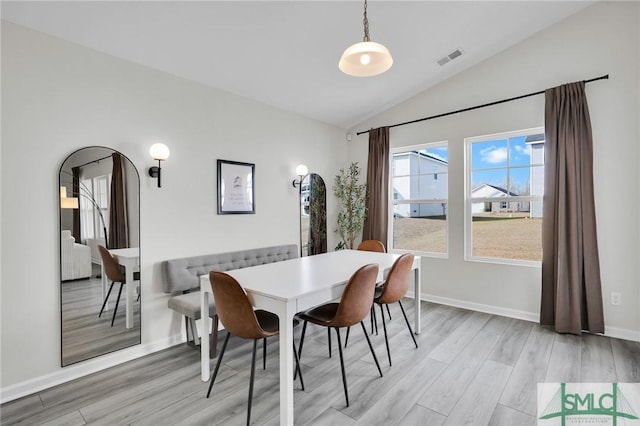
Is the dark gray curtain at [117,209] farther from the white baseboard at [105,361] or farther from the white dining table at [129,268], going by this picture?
the white baseboard at [105,361]

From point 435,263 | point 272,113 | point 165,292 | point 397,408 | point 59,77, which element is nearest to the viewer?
point 397,408

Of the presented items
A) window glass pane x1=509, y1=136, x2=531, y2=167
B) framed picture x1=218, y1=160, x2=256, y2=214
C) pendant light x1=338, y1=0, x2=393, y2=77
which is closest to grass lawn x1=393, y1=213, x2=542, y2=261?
window glass pane x1=509, y1=136, x2=531, y2=167

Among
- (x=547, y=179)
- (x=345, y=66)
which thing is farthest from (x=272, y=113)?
(x=547, y=179)

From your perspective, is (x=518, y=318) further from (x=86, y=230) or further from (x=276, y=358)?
(x=86, y=230)

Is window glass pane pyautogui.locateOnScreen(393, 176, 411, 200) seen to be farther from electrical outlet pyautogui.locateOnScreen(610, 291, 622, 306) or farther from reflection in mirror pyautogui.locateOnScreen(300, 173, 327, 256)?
electrical outlet pyautogui.locateOnScreen(610, 291, 622, 306)

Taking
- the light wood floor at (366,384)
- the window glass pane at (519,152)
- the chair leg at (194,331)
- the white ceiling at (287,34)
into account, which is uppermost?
the white ceiling at (287,34)

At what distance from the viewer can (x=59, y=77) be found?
2.37m

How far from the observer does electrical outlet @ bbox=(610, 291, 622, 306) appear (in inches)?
120

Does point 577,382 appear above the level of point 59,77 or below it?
below

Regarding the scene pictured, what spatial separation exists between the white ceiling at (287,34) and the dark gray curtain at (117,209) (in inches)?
38.0

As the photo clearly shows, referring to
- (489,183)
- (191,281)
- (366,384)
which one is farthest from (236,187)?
(489,183)

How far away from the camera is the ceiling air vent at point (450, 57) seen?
354 cm

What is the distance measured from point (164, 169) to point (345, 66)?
1.92 meters

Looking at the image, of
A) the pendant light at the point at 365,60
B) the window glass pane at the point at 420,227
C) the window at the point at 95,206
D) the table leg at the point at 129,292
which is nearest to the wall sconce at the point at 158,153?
the window at the point at 95,206
